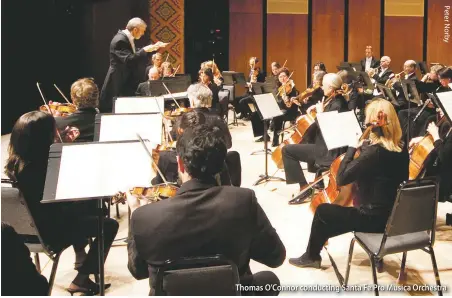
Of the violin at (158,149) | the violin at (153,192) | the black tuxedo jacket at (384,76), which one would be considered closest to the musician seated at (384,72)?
the black tuxedo jacket at (384,76)

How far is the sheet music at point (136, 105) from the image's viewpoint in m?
4.73

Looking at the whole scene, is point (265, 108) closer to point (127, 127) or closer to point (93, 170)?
point (127, 127)

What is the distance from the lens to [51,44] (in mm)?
8844

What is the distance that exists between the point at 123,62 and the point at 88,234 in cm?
296

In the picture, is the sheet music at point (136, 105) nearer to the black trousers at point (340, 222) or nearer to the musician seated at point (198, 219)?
the black trousers at point (340, 222)

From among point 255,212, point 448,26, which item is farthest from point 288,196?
point 448,26

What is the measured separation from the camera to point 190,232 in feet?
6.13

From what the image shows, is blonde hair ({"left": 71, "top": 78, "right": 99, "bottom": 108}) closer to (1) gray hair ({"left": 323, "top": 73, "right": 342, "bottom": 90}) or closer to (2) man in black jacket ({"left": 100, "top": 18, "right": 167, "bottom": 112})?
(2) man in black jacket ({"left": 100, "top": 18, "right": 167, "bottom": 112})

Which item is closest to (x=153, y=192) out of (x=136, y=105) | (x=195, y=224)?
(x=195, y=224)

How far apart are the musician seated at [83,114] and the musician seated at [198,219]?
2133mm

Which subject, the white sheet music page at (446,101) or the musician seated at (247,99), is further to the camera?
the musician seated at (247,99)

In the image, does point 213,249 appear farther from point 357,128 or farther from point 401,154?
point 357,128

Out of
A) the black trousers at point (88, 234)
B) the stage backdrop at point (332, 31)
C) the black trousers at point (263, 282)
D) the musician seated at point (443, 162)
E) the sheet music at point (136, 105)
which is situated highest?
the stage backdrop at point (332, 31)

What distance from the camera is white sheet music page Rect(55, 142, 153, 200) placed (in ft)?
8.18
